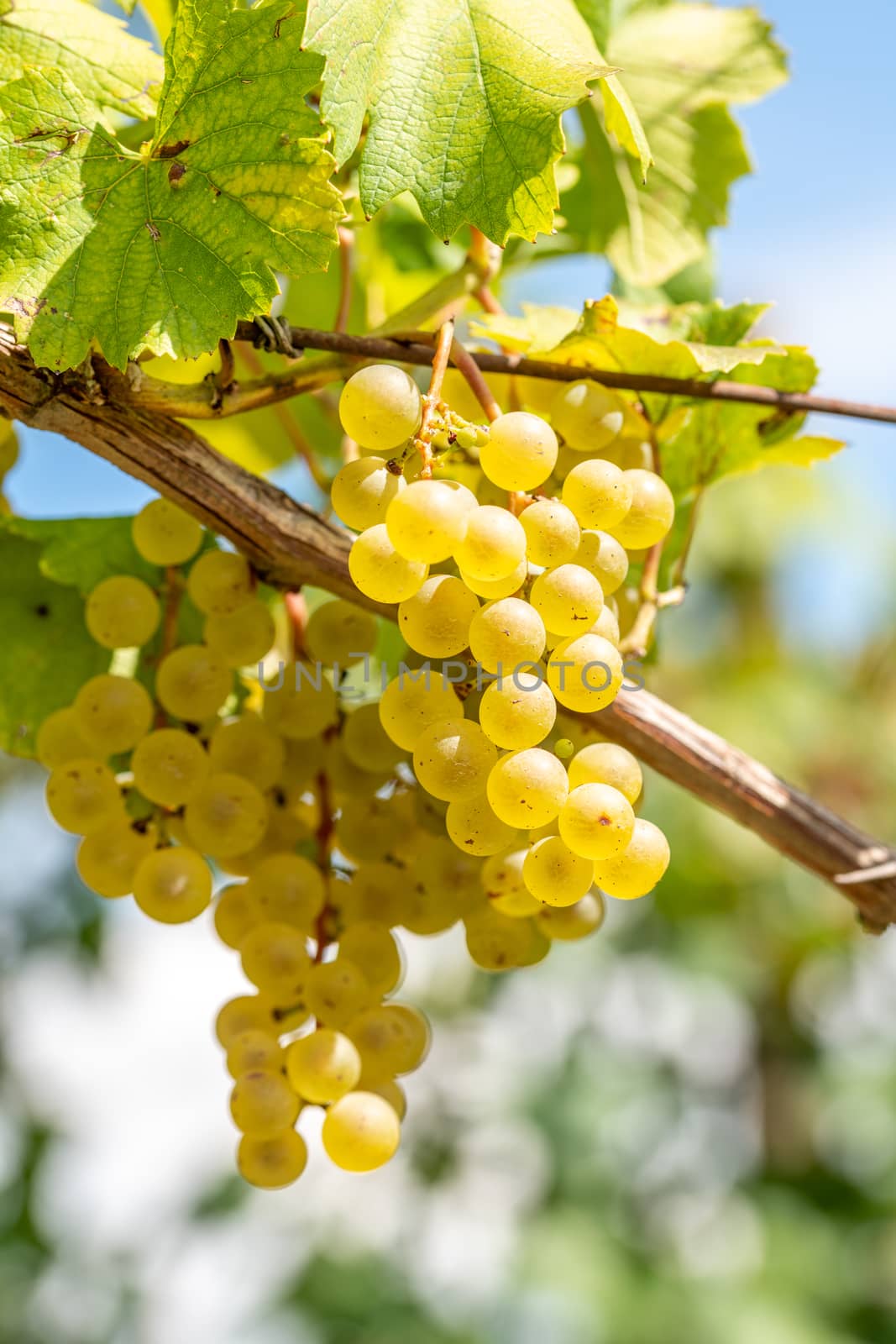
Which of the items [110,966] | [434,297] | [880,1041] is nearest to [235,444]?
[434,297]

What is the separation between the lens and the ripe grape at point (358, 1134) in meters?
0.68

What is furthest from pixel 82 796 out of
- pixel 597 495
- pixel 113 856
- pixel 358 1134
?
pixel 597 495

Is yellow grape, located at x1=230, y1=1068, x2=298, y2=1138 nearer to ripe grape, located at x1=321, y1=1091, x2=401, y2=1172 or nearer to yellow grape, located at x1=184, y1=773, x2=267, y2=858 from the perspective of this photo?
ripe grape, located at x1=321, y1=1091, x2=401, y2=1172

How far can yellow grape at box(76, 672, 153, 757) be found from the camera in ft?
2.41

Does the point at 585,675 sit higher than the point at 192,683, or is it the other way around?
the point at 585,675

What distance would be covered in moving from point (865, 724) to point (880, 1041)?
3.72 feet

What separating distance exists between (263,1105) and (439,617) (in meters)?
0.33

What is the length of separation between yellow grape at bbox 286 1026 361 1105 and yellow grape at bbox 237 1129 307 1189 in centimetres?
3

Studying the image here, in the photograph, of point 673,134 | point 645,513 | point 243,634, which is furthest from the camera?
point 673,134

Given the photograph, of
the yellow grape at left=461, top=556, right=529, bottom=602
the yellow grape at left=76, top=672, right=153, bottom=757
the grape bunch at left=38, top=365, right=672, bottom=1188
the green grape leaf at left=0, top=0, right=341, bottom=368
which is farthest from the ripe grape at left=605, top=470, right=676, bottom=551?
the yellow grape at left=76, top=672, right=153, bottom=757

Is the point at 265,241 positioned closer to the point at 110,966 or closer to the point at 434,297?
the point at 434,297

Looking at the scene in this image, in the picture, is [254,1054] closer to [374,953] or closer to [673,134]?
[374,953]

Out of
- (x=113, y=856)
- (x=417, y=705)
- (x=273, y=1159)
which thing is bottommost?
(x=273, y=1159)

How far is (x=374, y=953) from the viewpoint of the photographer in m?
0.75
